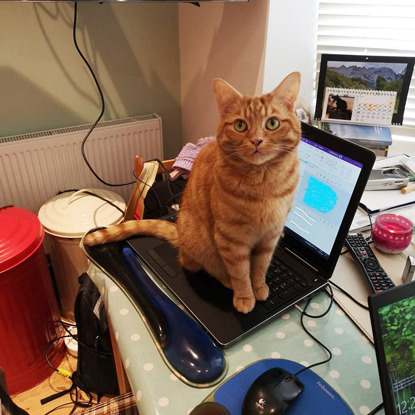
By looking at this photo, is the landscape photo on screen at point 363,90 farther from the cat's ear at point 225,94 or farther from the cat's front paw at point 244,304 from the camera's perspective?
the cat's front paw at point 244,304

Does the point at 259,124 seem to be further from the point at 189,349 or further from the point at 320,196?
the point at 189,349

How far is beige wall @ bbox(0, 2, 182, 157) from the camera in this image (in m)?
1.59

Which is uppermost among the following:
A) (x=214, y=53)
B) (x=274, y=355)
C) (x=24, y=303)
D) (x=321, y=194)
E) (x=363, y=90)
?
(x=214, y=53)

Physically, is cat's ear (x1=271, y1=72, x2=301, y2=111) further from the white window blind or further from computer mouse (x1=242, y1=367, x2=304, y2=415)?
the white window blind

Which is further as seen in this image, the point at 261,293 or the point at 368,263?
the point at 368,263

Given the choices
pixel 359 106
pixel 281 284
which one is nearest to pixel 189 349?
pixel 281 284

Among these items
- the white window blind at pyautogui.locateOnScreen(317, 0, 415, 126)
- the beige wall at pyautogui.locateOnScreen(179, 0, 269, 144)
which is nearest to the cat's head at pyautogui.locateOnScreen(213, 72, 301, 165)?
the beige wall at pyautogui.locateOnScreen(179, 0, 269, 144)

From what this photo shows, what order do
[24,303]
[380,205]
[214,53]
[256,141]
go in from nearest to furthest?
1. [256,141]
2. [380,205]
3. [24,303]
4. [214,53]

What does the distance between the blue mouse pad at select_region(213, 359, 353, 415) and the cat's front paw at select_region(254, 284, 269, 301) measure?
0.53 ft

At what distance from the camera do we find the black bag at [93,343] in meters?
1.33

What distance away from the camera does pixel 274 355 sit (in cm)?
79

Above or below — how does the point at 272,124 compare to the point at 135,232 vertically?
above

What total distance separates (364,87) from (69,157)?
4.27 ft

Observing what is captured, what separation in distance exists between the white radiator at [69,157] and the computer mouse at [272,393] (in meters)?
1.41
